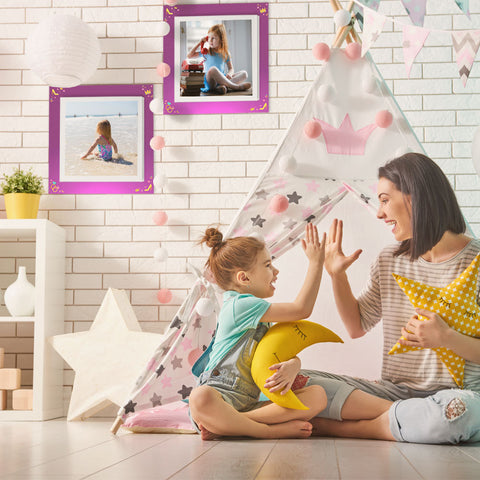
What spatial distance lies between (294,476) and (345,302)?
1.04 m

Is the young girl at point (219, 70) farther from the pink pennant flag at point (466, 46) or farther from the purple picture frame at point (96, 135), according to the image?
the pink pennant flag at point (466, 46)

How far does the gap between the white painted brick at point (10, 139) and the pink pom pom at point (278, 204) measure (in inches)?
60.1

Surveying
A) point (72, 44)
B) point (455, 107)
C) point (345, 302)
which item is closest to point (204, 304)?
point (345, 302)


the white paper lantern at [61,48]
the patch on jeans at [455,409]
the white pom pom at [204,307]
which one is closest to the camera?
the patch on jeans at [455,409]

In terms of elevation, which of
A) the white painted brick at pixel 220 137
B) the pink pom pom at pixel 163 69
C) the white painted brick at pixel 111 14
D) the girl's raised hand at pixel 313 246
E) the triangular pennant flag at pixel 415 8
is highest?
the white painted brick at pixel 111 14

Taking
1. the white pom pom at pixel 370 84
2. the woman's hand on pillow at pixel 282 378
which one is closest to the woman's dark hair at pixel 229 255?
the woman's hand on pillow at pixel 282 378

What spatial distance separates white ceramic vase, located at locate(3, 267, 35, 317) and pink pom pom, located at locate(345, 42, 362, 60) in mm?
1681

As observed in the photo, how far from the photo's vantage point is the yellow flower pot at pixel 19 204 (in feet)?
10.0

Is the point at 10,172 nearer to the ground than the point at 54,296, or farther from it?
farther from it

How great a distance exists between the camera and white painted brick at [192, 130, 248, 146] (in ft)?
10.7

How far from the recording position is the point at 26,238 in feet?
10.7

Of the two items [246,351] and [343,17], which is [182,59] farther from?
[246,351]

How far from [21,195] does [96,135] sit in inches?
19.1

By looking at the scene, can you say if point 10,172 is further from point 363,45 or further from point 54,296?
point 363,45
